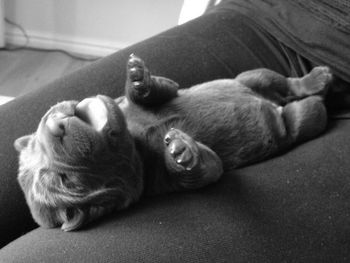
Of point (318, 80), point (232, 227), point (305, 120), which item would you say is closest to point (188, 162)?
point (232, 227)

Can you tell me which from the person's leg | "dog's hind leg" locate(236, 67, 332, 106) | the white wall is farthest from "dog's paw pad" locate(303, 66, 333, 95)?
the white wall

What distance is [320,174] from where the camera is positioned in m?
0.81

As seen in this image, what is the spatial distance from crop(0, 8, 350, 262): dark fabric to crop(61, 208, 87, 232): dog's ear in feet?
0.04

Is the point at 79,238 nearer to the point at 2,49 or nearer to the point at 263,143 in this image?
the point at 263,143

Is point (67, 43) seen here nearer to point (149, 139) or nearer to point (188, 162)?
point (149, 139)

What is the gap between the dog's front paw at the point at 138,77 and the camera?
829 millimetres

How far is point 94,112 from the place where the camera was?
747 millimetres

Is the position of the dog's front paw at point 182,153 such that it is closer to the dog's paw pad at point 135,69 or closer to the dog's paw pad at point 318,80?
the dog's paw pad at point 135,69

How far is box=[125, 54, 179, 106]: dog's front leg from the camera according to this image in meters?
0.83

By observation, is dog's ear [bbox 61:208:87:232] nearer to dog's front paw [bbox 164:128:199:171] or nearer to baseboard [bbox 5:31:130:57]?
dog's front paw [bbox 164:128:199:171]

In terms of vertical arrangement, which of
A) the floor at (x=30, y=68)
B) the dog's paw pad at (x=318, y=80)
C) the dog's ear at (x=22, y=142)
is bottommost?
the floor at (x=30, y=68)

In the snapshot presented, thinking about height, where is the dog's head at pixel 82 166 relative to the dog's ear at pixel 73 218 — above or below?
above

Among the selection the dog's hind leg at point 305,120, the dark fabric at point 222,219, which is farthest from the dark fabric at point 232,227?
the dog's hind leg at point 305,120

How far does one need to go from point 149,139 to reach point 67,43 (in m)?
A: 1.67
